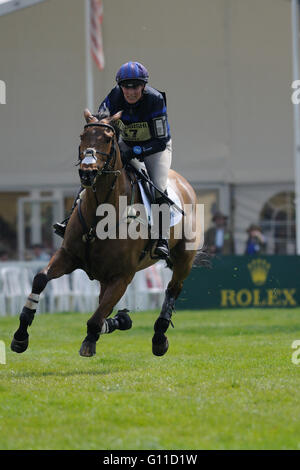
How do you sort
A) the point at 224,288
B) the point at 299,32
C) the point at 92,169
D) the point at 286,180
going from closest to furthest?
the point at 92,169 < the point at 224,288 < the point at 299,32 < the point at 286,180

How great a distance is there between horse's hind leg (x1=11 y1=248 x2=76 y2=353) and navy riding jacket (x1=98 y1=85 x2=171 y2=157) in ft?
4.74

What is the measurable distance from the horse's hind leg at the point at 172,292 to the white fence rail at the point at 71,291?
7237 mm

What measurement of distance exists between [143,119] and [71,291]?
10.2 meters

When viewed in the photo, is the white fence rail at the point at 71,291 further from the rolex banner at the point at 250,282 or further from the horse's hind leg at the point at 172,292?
the horse's hind leg at the point at 172,292

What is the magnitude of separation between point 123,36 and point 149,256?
15.3 m

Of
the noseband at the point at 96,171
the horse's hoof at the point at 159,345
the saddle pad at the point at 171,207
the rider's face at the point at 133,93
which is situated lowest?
the horse's hoof at the point at 159,345

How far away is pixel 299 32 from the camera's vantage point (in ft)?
65.1

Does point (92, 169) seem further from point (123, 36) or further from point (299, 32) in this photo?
point (123, 36)

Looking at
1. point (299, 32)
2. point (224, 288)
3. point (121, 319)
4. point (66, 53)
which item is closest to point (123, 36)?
point (66, 53)

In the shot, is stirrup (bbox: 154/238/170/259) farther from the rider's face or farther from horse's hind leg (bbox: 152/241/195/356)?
the rider's face

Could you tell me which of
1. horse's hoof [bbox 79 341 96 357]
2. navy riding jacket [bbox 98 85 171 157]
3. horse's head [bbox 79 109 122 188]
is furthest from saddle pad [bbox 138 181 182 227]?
horse's hoof [bbox 79 341 96 357]

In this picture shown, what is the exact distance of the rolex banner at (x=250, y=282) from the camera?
17.3 m

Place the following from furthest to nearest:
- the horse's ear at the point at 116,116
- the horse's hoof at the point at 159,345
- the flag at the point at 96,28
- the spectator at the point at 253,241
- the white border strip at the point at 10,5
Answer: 1. the spectator at the point at 253,241
2. the flag at the point at 96,28
3. the white border strip at the point at 10,5
4. the horse's hoof at the point at 159,345
5. the horse's ear at the point at 116,116

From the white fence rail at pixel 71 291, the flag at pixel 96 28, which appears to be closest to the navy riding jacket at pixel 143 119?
the white fence rail at pixel 71 291
